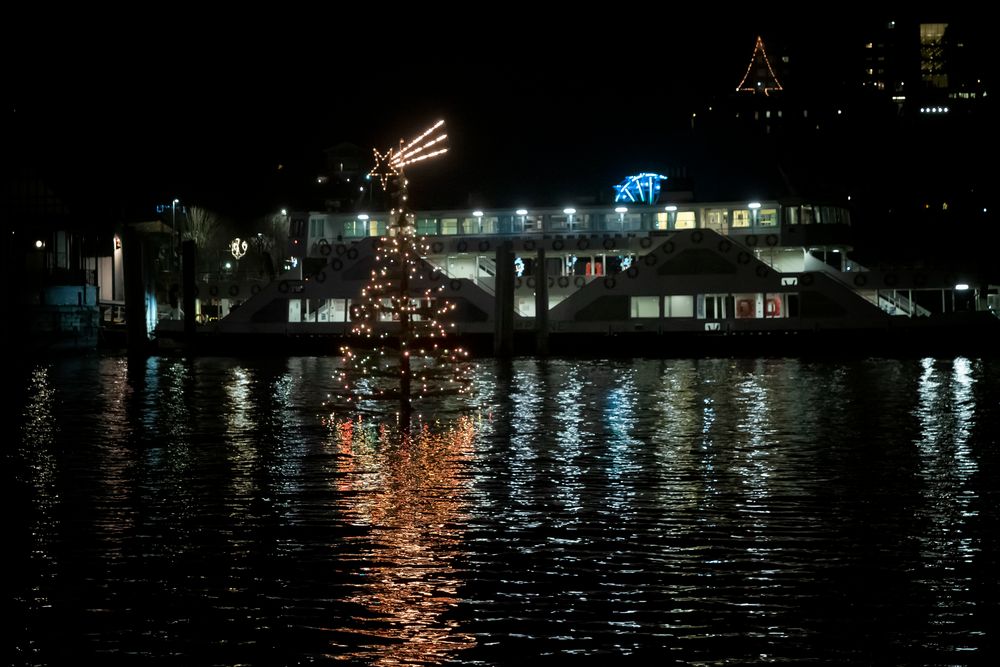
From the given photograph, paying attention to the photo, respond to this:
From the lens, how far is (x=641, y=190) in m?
58.1

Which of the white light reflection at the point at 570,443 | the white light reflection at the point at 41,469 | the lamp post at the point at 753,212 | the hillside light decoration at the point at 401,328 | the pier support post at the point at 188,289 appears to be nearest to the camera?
the white light reflection at the point at 41,469

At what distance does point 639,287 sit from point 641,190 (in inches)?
331

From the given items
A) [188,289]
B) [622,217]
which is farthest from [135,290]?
[622,217]

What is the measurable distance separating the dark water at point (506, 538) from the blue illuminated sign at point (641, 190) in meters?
32.9

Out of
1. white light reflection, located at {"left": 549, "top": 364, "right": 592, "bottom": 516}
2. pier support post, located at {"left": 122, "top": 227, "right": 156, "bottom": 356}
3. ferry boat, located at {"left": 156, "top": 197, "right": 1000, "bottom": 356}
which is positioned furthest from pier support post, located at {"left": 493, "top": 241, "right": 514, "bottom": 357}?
pier support post, located at {"left": 122, "top": 227, "right": 156, "bottom": 356}

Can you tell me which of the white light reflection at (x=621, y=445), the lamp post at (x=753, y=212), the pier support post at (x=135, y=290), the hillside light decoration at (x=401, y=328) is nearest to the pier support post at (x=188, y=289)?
the pier support post at (x=135, y=290)

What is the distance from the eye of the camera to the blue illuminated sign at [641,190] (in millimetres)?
57969

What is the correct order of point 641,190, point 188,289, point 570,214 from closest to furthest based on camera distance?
point 188,289 → point 570,214 → point 641,190

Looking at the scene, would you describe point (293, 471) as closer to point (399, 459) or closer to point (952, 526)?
point (399, 459)

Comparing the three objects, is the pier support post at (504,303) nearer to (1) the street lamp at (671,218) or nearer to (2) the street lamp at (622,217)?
(2) the street lamp at (622,217)

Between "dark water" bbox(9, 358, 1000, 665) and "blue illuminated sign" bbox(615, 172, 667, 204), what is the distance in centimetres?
3294

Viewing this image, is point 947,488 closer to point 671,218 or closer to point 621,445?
point 621,445

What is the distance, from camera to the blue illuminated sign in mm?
57969

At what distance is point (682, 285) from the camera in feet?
168
